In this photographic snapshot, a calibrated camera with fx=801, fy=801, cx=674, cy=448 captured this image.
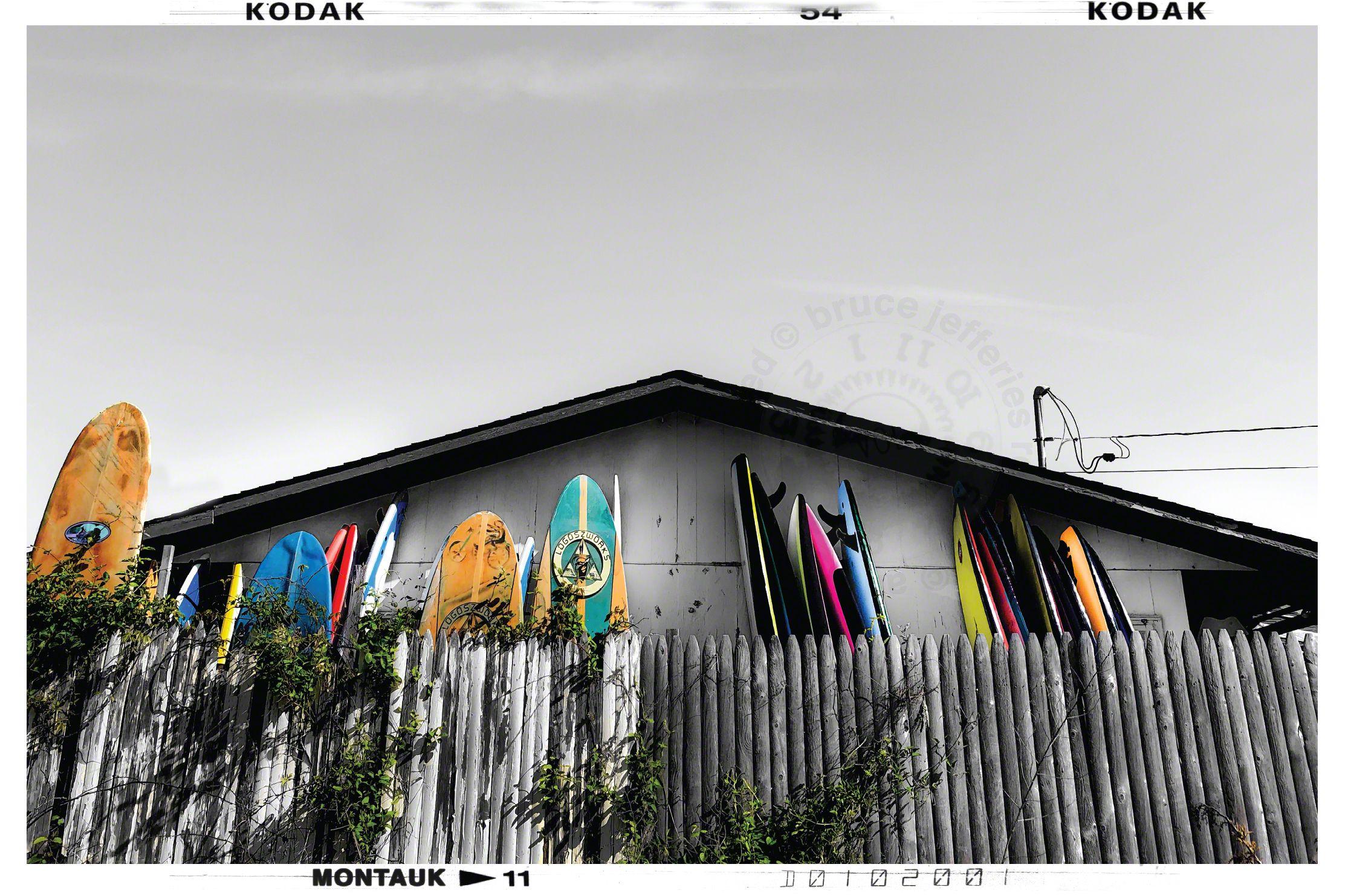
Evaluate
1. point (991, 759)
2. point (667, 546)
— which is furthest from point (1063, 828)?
point (667, 546)

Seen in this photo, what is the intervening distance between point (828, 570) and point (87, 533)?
219 inches

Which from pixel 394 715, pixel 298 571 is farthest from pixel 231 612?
pixel 394 715

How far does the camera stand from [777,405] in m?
7.87

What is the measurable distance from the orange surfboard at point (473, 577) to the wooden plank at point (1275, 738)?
4758 millimetres

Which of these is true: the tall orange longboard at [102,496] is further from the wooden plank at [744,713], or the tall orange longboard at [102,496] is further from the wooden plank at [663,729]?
the wooden plank at [744,713]

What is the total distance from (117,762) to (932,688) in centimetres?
470

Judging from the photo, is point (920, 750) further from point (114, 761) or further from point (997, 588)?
point (114, 761)

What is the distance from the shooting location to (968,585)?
7402 millimetres

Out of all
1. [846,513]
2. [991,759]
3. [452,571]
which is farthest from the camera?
[846,513]

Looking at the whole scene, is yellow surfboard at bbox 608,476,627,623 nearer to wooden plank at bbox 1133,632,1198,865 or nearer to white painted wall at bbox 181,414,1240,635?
white painted wall at bbox 181,414,1240,635

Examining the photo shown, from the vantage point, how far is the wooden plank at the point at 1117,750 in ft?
14.9
